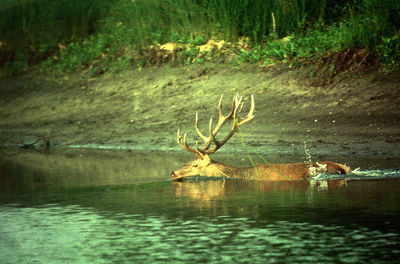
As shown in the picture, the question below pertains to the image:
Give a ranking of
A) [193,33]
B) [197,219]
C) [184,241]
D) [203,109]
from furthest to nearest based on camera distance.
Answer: [193,33]
[203,109]
[197,219]
[184,241]

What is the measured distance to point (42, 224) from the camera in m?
8.25

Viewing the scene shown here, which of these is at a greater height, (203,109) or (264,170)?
(203,109)

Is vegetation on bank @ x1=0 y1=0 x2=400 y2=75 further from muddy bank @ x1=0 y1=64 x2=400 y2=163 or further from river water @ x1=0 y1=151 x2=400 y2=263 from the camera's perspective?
river water @ x1=0 y1=151 x2=400 y2=263

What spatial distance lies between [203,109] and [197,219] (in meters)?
9.29

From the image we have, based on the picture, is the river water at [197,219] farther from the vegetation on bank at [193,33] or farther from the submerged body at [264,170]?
the vegetation on bank at [193,33]

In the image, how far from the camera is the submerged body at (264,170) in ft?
33.8

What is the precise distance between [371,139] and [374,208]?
17.9ft

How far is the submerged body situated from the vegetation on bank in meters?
6.85

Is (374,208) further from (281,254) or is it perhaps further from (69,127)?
(69,127)

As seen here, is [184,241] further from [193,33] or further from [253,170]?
[193,33]

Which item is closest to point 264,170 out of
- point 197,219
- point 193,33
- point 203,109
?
point 197,219

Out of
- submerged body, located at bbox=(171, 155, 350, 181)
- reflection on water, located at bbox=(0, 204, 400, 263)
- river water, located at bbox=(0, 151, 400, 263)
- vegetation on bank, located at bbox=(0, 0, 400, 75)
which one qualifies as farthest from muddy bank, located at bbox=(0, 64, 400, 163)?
reflection on water, located at bbox=(0, 204, 400, 263)

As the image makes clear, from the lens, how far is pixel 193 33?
21.0 metres

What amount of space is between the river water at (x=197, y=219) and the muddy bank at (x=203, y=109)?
2.96 m
